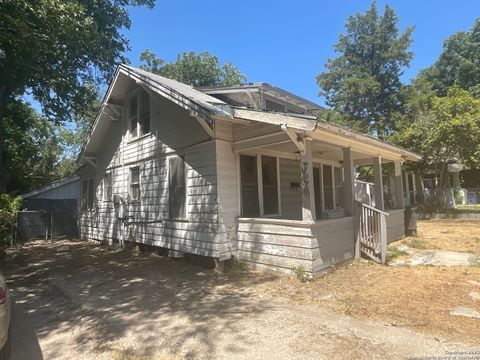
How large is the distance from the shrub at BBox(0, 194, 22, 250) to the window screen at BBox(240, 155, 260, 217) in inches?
324

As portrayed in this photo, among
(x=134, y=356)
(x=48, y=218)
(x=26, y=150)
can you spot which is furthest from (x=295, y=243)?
(x=26, y=150)

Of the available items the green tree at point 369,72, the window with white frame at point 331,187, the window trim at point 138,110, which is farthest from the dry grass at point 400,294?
the green tree at point 369,72

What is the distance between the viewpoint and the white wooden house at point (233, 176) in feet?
21.1

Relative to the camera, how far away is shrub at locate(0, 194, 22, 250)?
10789 millimetres

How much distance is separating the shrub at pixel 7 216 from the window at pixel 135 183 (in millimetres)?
4406

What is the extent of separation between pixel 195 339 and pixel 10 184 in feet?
70.4

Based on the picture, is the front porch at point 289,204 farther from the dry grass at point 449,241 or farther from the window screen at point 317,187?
the window screen at point 317,187

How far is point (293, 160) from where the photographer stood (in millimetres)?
9633

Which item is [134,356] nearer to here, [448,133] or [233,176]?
[233,176]

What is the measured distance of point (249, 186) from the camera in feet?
26.4

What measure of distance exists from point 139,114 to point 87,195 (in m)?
5.78

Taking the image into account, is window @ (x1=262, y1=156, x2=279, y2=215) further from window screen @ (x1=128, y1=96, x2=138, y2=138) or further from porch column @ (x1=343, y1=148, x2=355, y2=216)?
window screen @ (x1=128, y1=96, x2=138, y2=138)

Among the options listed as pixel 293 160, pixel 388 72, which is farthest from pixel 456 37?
pixel 293 160

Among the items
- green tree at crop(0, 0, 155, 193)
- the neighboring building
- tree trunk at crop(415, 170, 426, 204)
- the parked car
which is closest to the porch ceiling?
the parked car
